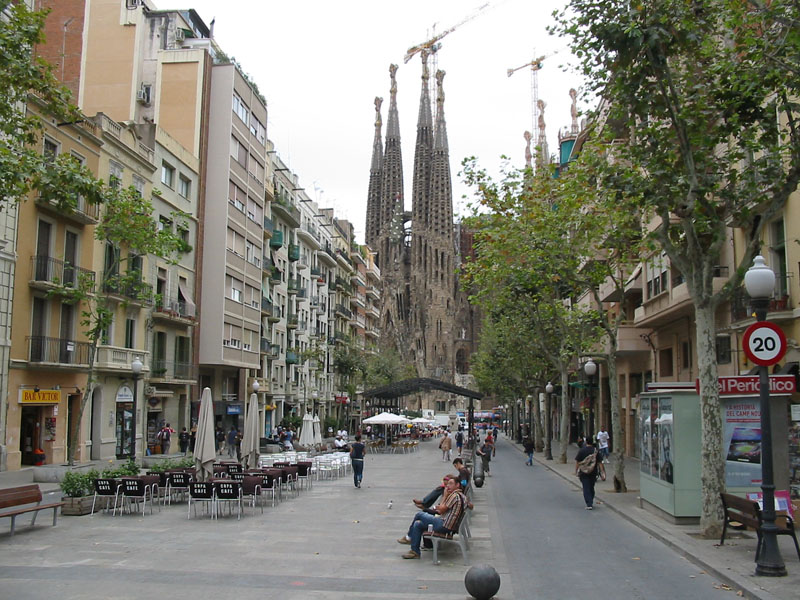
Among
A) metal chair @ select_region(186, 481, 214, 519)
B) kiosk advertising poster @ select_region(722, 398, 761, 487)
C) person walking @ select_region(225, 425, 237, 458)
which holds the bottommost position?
person walking @ select_region(225, 425, 237, 458)

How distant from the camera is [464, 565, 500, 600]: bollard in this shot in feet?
27.3

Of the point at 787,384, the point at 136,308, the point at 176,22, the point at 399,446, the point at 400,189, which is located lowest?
the point at 399,446

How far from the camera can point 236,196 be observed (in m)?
45.5

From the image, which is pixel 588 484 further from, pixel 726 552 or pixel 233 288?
pixel 233 288

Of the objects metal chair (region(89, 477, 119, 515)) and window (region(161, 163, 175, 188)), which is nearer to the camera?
metal chair (region(89, 477, 119, 515))

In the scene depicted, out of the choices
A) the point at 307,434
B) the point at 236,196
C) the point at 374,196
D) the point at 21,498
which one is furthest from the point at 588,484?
the point at 374,196

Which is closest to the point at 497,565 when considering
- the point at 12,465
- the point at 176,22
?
the point at 12,465

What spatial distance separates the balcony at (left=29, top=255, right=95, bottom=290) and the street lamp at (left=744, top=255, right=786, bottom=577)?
22.5 metres

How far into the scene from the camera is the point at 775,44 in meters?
12.3

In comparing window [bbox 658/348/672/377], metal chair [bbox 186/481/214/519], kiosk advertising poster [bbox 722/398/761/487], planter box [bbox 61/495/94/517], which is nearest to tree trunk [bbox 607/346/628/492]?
kiosk advertising poster [bbox 722/398/761/487]

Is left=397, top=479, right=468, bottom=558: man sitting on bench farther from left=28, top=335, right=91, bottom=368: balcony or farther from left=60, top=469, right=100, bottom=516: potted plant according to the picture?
left=28, top=335, right=91, bottom=368: balcony

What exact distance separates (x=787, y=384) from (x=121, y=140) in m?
29.0

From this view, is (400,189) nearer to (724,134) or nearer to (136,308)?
(136,308)

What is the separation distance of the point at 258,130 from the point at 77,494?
37.4 m
